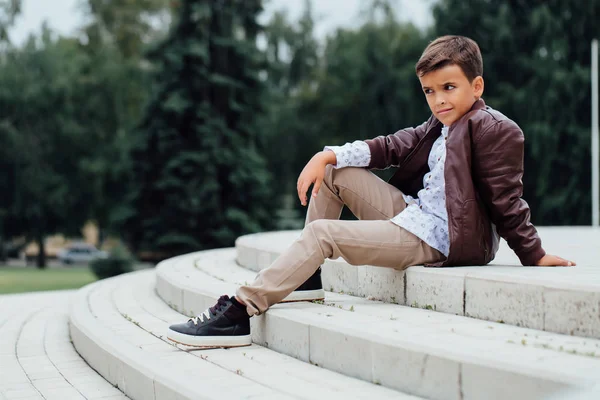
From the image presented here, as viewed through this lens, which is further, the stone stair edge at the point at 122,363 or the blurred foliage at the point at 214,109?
the blurred foliage at the point at 214,109

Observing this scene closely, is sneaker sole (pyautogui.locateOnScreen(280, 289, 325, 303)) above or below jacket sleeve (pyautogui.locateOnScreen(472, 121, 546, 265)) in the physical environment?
below

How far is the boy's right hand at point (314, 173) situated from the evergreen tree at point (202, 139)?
705 inches

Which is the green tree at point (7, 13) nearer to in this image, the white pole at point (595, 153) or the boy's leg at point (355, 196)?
the white pole at point (595, 153)

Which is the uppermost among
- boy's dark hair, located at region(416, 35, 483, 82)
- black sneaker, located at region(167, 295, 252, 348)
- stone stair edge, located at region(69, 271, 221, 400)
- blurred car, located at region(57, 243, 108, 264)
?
boy's dark hair, located at region(416, 35, 483, 82)

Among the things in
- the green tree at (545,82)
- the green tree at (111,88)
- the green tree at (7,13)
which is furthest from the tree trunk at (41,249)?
the green tree at (545,82)

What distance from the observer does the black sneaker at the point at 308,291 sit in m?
4.23

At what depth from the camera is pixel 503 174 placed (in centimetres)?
379

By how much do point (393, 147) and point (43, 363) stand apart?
2.73 meters

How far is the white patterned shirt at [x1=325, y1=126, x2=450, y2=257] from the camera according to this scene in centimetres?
396

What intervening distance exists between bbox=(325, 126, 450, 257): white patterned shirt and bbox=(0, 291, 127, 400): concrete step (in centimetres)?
178

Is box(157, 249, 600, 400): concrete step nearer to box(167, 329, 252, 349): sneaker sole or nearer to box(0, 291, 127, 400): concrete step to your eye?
box(167, 329, 252, 349): sneaker sole

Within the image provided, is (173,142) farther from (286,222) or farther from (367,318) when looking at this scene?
(367,318)

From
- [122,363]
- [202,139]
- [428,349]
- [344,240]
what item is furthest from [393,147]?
[202,139]

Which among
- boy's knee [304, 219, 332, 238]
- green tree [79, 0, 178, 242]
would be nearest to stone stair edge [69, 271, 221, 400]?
boy's knee [304, 219, 332, 238]
